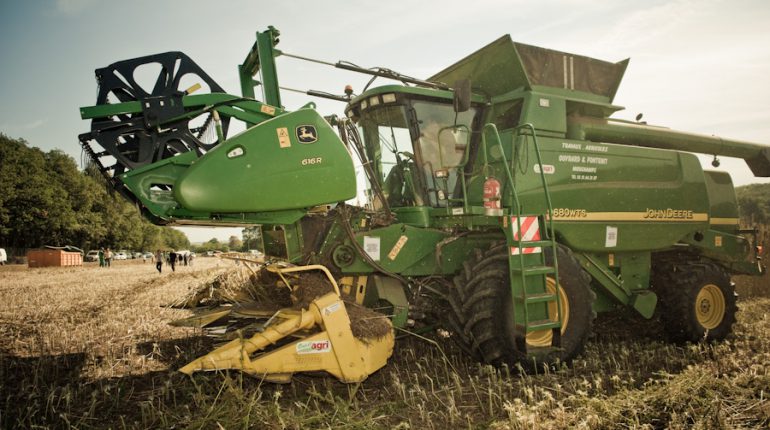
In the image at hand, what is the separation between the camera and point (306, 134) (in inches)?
138

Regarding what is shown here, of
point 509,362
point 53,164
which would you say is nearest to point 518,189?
point 509,362

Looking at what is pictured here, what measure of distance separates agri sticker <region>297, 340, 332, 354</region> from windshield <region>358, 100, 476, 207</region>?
1.91m

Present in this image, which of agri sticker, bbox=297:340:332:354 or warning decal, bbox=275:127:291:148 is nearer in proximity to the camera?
agri sticker, bbox=297:340:332:354

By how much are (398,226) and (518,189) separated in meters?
1.28

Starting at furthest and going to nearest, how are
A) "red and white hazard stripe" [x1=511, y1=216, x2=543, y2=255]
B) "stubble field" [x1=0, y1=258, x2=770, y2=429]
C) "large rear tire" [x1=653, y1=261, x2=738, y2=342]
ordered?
"large rear tire" [x1=653, y1=261, x2=738, y2=342] → "red and white hazard stripe" [x1=511, y1=216, x2=543, y2=255] → "stubble field" [x1=0, y1=258, x2=770, y2=429]

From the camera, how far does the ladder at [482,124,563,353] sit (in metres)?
3.70

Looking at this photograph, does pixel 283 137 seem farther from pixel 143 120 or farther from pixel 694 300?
pixel 694 300

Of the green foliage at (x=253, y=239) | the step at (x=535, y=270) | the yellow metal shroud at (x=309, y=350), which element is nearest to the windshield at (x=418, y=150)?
the step at (x=535, y=270)

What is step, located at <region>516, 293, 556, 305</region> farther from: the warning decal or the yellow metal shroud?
the warning decal

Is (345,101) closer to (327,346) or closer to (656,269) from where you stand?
(327,346)

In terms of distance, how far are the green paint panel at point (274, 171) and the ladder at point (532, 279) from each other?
1.47m

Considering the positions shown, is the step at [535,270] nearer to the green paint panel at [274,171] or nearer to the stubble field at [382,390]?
the stubble field at [382,390]

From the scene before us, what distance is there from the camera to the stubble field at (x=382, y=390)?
8.66ft

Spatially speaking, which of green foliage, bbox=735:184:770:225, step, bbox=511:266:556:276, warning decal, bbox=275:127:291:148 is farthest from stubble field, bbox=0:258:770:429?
green foliage, bbox=735:184:770:225
